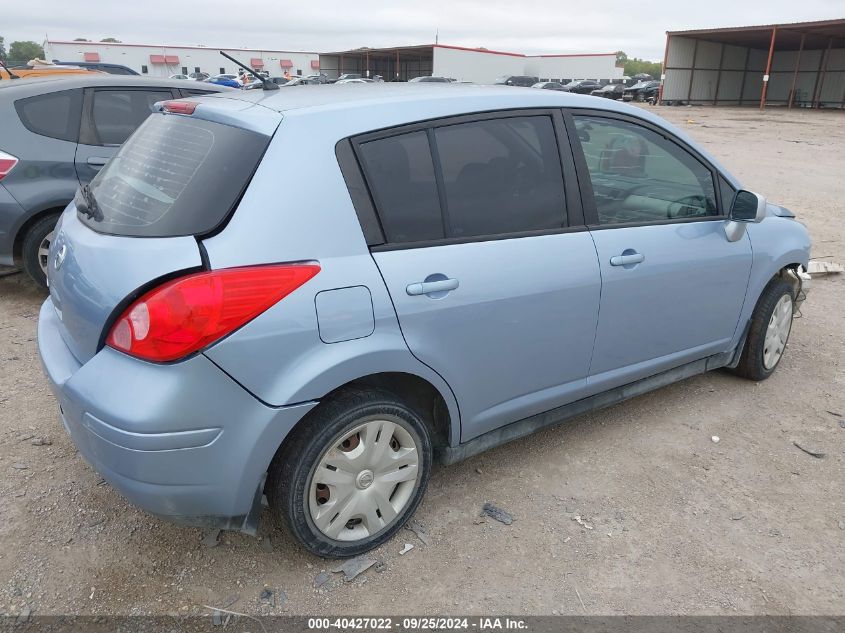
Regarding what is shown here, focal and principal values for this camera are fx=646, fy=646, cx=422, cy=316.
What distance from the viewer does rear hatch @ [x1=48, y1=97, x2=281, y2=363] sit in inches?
81.4

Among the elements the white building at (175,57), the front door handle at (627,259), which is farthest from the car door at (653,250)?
the white building at (175,57)

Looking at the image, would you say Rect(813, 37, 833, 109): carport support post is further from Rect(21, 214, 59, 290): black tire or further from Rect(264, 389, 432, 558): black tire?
Rect(264, 389, 432, 558): black tire

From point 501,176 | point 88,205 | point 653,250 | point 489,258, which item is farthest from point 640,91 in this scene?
point 88,205

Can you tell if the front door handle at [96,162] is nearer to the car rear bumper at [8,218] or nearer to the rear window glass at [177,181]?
the car rear bumper at [8,218]

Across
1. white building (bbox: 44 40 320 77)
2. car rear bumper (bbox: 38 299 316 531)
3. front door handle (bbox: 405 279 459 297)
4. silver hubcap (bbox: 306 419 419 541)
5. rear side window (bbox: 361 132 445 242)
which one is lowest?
silver hubcap (bbox: 306 419 419 541)

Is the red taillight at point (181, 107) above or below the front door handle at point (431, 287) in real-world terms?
above

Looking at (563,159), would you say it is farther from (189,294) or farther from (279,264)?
(189,294)

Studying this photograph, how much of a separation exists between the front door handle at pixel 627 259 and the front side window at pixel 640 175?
177 mm

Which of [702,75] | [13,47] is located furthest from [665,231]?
[13,47]

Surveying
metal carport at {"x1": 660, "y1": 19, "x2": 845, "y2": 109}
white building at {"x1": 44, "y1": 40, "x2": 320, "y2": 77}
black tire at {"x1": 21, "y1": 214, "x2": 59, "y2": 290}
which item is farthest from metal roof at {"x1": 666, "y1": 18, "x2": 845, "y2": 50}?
white building at {"x1": 44, "y1": 40, "x2": 320, "y2": 77}

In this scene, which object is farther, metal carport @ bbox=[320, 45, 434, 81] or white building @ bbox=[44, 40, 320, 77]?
white building @ bbox=[44, 40, 320, 77]

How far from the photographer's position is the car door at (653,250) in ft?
9.78

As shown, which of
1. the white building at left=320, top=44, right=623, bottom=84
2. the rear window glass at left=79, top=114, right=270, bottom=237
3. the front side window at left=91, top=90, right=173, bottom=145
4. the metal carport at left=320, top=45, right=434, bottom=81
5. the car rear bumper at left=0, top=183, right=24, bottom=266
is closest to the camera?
the rear window glass at left=79, top=114, right=270, bottom=237

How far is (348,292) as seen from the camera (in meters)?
2.19
